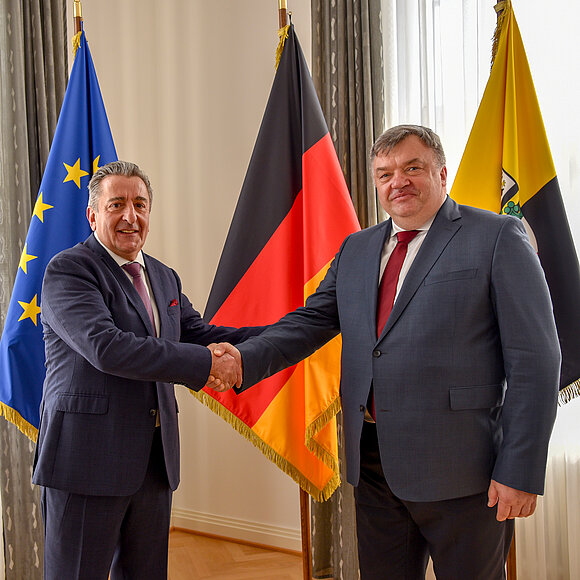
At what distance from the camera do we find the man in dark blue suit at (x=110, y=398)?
180cm

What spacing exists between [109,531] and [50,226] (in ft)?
4.34

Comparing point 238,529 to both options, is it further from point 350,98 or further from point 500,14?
point 500,14

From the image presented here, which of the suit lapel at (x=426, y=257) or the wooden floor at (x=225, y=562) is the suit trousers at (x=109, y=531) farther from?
the wooden floor at (x=225, y=562)

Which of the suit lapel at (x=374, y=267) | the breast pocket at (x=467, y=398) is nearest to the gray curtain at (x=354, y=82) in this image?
the suit lapel at (x=374, y=267)

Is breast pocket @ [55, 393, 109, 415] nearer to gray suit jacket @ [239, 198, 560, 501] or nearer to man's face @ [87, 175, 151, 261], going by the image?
man's face @ [87, 175, 151, 261]

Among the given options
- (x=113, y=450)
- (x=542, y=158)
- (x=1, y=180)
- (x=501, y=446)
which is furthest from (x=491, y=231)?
(x=1, y=180)

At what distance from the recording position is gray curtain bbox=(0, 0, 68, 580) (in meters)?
2.86

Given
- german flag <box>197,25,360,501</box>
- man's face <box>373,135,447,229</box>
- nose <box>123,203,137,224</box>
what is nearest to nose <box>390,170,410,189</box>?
man's face <box>373,135,447,229</box>

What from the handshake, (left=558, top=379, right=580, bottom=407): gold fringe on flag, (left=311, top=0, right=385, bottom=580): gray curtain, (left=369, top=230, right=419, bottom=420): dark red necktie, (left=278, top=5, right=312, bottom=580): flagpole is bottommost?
(left=278, top=5, right=312, bottom=580): flagpole

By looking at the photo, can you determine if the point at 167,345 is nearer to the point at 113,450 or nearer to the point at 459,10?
the point at 113,450

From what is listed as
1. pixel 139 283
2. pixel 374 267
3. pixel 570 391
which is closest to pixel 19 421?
pixel 139 283

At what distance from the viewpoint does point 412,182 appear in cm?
178

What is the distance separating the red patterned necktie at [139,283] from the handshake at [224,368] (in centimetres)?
24

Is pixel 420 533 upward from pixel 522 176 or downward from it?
downward
